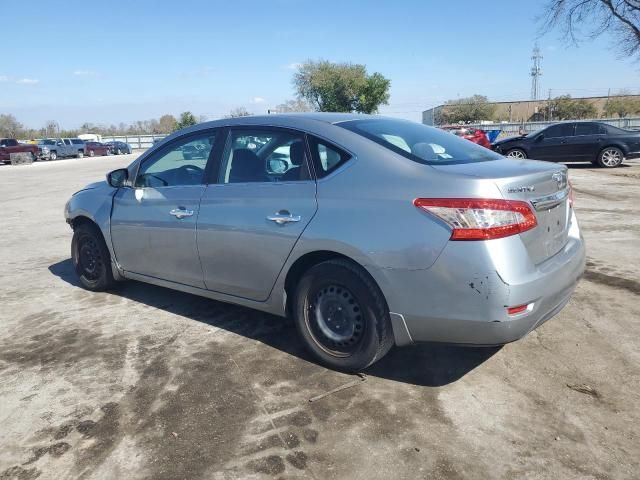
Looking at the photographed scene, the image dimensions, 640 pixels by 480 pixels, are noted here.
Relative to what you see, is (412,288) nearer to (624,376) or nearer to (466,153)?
(466,153)

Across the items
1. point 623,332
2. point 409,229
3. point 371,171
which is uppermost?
point 371,171

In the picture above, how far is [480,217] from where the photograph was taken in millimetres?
2756

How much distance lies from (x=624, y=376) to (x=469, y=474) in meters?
1.51

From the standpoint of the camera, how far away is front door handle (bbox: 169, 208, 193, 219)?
4075 mm

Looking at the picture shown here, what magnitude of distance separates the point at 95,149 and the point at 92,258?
4582cm

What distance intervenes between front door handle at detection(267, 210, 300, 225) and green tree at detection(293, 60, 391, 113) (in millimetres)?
57158

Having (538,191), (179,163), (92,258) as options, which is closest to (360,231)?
(538,191)

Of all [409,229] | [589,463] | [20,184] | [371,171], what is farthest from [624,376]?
[20,184]

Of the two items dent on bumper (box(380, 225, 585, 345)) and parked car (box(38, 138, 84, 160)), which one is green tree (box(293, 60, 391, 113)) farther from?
dent on bumper (box(380, 225, 585, 345))

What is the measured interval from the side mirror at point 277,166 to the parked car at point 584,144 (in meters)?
15.2

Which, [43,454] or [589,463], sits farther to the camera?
[43,454]

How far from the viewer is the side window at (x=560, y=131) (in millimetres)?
16828

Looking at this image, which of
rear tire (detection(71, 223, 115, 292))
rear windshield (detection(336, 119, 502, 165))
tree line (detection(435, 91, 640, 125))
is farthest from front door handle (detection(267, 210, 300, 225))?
tree line (detection(435, 91, 640, 125))

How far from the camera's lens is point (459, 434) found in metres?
2.77
